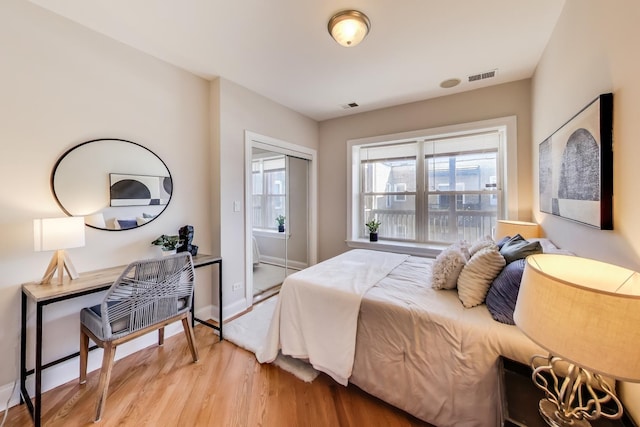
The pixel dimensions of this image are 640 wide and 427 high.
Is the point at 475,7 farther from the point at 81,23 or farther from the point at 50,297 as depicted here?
the point at 50,297

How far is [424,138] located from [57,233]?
3779 millimetres

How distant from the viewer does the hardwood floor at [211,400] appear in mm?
1562

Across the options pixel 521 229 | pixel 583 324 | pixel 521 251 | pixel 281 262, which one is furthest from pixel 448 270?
pixel 281 262

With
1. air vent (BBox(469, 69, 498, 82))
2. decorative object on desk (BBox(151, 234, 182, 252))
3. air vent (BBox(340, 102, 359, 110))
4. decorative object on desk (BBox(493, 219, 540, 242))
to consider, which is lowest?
decorative object on desk (BBox(151, 234, 182, 252))

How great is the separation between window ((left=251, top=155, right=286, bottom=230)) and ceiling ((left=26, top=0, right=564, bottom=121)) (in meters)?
1.15

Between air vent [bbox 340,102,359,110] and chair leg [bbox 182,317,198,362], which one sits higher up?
air vent [bbox 340,102,359,110]

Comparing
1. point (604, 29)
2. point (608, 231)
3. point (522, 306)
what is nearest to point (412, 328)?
point (522, 306)

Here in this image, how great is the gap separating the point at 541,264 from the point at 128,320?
91.2 inches

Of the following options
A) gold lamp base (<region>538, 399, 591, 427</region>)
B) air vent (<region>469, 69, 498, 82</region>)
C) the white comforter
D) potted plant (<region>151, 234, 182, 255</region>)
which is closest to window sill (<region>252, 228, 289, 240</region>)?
potted plant (<region>151, 234, 182, 255</region>)

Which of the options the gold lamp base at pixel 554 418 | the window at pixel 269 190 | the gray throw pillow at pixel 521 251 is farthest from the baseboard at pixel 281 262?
the gold lamp base at pixel 554 418

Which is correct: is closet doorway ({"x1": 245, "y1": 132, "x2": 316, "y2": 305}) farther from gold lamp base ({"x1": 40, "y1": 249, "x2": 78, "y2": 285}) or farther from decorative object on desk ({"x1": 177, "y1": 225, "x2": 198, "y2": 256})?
gold lamp base ({"x1": 40, "y1": 249, "x2": 78, "y2": 285})

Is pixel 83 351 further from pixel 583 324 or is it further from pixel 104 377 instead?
pixel 583 324

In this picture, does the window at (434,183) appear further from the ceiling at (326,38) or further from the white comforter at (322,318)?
the white comforter at (322,318)

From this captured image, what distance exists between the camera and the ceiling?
5.81 ft
